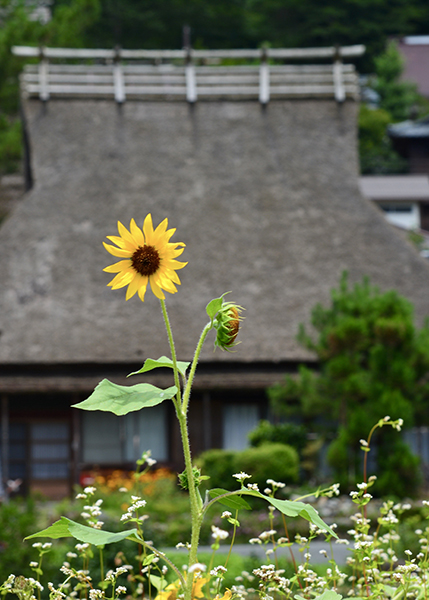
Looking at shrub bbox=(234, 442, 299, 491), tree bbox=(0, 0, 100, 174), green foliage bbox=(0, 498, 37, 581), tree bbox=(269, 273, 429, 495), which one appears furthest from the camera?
tree bbox=(0, 0, 100, 174)

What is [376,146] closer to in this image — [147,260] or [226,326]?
[147,260]

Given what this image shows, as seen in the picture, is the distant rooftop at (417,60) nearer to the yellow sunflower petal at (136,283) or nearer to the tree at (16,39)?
the tree at (16,39)

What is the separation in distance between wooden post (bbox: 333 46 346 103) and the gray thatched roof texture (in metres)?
0.28

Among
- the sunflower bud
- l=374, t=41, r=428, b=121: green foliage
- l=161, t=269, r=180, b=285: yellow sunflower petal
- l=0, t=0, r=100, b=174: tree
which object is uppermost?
l=374, t=41, r=428, b=121: green foliage

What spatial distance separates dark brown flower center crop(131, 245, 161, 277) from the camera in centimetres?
225

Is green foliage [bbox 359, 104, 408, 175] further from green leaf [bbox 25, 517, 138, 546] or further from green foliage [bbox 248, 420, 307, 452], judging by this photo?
green leaf [bbox 25, 517, 138, 546]

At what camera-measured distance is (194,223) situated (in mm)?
19062

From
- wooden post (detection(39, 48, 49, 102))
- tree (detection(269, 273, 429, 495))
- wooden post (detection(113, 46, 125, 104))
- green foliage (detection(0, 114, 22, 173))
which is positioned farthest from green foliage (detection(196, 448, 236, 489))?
green foliage (detection(0, 114, 22, 173))

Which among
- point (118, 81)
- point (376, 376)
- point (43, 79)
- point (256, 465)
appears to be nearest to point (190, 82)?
point (118, 81)

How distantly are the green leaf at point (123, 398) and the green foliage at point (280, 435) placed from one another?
12.6 m

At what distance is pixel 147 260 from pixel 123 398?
0.40 m

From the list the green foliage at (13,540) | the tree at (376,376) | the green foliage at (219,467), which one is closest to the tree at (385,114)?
the tree at (376,376)

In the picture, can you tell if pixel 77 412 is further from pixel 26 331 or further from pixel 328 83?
pixel 328 83

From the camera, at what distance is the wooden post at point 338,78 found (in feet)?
69.8
